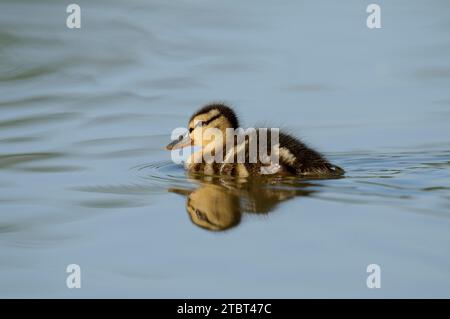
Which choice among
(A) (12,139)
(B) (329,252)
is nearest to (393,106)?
(A) (12,139)

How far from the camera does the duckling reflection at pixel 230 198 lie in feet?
16.4

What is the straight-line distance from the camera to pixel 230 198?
5441 millimetres

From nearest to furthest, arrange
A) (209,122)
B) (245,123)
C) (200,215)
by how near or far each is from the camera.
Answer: (200,215), (209,122), (245,123)

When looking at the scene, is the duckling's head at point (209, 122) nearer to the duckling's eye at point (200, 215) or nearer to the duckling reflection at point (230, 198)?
the duckling reflection at point (230, 198)

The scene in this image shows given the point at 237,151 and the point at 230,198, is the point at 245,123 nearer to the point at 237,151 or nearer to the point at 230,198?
the point at 237,151

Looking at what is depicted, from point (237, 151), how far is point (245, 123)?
103cm

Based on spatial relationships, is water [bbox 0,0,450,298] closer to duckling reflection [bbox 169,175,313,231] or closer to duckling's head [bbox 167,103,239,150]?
duckling reflection [bbox 169,175,313,231]

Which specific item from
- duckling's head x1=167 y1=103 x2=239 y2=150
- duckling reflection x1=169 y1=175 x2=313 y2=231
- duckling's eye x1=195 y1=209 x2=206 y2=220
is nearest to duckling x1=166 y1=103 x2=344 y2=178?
duckling's head x1=167 y1=103 x2=239 y2=150

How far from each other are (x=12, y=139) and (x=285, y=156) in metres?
2.17

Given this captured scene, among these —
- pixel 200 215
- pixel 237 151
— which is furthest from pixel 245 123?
pixel 200 215

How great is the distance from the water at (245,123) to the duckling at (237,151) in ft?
0.48

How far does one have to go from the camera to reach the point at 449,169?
19.6ft

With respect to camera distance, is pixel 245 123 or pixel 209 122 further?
pixel 245 123

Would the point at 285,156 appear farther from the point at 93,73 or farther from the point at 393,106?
the point at 93,73
